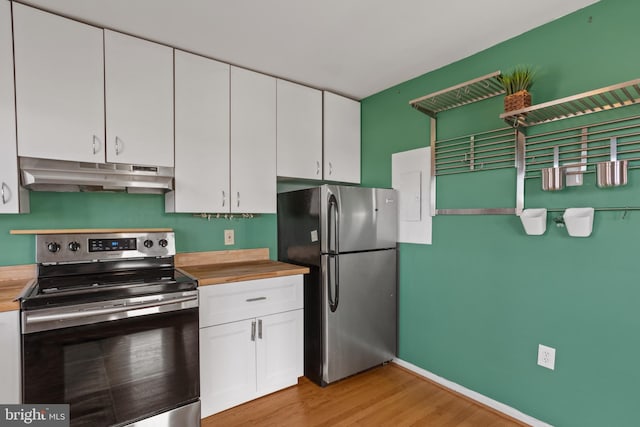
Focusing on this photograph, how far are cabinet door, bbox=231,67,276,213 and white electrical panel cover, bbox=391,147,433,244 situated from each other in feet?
3.43

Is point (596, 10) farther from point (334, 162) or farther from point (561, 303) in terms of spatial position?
point (334, 162)

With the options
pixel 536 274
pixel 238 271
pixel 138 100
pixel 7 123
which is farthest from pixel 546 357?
pixel 7 123

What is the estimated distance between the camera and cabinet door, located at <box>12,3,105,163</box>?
1720 mm

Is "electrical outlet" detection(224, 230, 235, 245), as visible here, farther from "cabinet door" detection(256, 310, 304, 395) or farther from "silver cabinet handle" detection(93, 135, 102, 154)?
"silver cabinet handle" detection(93, 135, 102, 154)

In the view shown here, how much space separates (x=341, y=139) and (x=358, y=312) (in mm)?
1510

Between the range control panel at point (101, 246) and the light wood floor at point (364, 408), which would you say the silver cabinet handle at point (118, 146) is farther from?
the light wood floor at point (364, 408)

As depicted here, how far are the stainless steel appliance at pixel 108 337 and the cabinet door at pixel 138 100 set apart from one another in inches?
22.7

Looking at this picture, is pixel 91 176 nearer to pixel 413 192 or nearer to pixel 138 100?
pixel 138 100

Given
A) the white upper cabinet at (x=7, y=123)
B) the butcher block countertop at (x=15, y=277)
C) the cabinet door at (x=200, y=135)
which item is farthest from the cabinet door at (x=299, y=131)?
the butcher block countertop at (x=15, y=277)

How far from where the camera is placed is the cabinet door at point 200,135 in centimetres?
218

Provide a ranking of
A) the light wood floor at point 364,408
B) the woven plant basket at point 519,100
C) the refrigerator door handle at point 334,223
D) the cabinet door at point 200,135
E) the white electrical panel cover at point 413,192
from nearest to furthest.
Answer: the woven plant basket at point 519,100 < the light wood floor at point 364,408 < the cabinet door at point 200,135 < the refrigerator door handle at point 334,223 < the white electrical panel cover at point 413,192

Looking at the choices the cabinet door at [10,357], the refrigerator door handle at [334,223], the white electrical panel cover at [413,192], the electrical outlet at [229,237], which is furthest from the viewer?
the electrical outlet at [229,237]

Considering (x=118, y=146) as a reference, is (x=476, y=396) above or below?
below

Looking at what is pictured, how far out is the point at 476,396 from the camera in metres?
2.24
